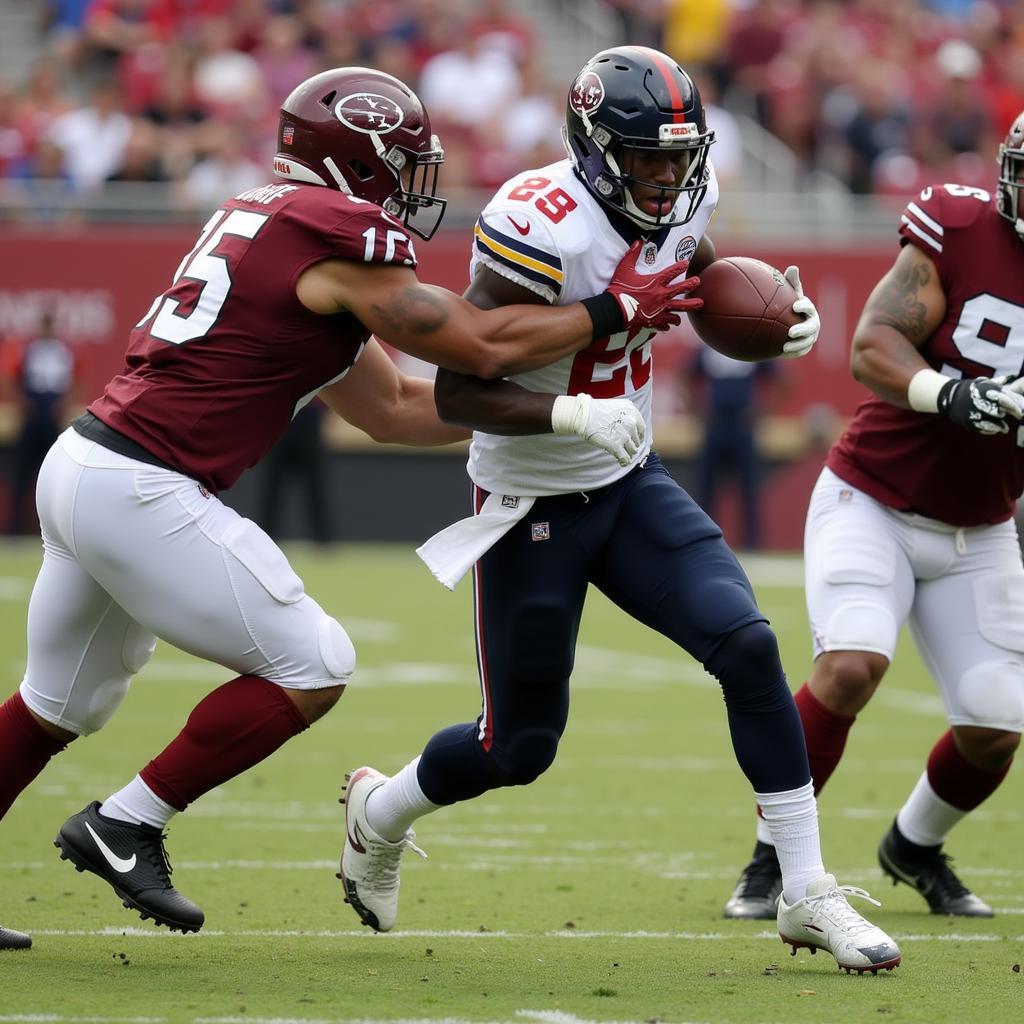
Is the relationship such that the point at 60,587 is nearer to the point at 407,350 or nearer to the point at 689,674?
the point at 407,350

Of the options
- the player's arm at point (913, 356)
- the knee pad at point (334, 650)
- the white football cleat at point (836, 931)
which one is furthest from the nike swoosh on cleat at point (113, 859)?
the player's arm at point (913, 356)

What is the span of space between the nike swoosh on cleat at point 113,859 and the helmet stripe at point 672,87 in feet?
6.09

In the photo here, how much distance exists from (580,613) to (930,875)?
1397 millimetres

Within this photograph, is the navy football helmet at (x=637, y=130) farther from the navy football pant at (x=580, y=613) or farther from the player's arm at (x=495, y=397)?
the navy football pant at (x=580, y=613)

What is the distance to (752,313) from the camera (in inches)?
168

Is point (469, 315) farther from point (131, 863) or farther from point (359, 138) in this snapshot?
point (131, 863)

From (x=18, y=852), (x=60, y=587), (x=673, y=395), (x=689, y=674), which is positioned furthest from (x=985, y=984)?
(x=673, y=395)

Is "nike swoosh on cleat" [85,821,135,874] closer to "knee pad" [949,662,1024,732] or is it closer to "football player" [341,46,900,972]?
"football player" [341,46,900,972]

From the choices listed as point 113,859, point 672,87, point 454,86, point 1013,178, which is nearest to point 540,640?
point 113,859

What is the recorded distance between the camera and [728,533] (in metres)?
15.7

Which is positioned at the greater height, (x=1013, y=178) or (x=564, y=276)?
(x=1013, y=178)

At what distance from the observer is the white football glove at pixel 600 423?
12.8 feet

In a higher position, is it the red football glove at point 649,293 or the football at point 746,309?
the red football glove at point 649,293

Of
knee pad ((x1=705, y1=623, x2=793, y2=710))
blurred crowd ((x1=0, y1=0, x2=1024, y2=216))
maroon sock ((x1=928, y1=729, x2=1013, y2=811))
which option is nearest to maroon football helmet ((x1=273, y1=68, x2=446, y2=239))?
knee pad ((x1=705, y1=623, x2=793, y2=710))
